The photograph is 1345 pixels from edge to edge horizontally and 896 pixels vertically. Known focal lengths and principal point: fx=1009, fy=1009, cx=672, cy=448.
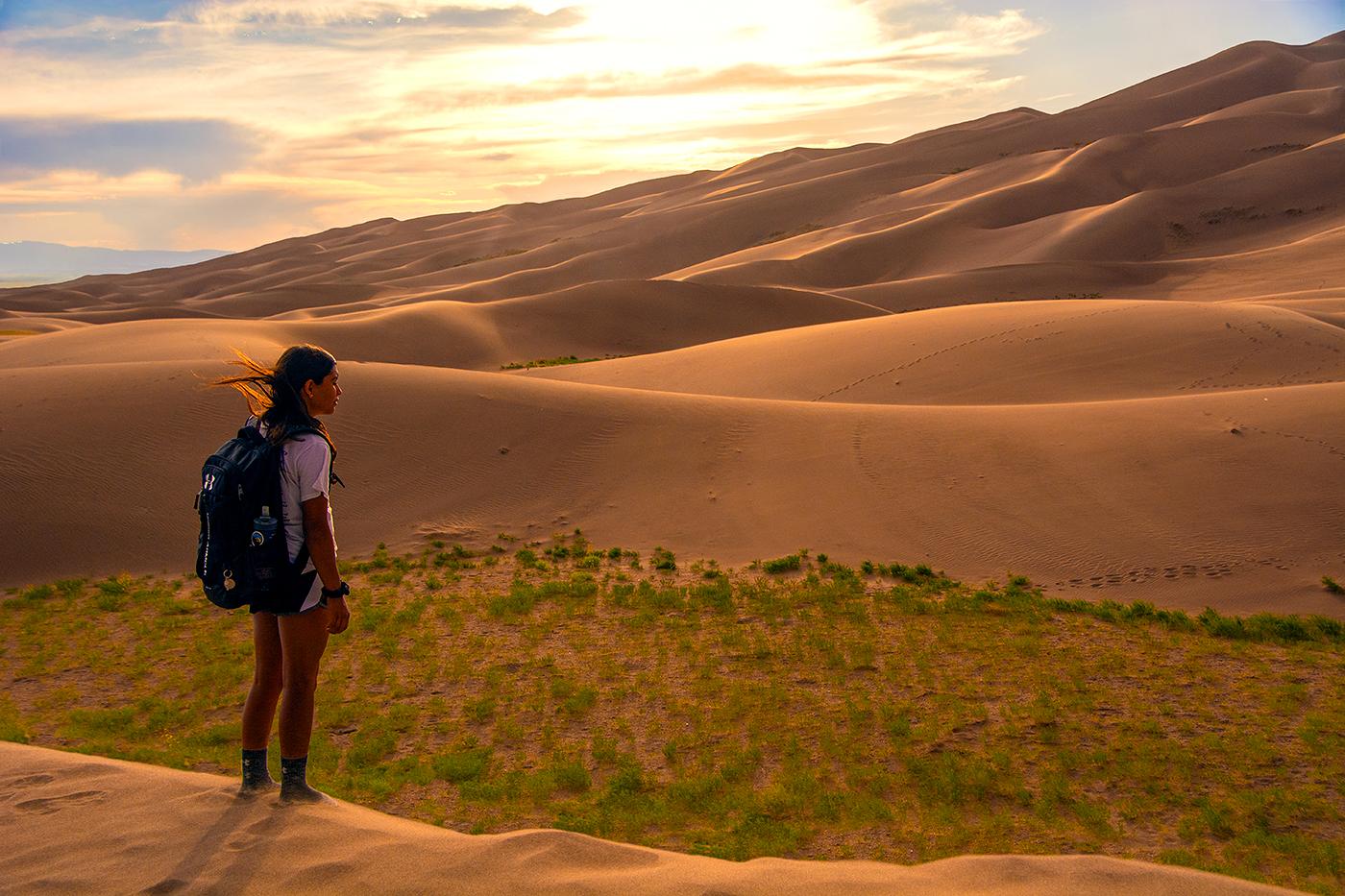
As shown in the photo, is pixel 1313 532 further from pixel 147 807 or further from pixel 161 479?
pixel 161 479

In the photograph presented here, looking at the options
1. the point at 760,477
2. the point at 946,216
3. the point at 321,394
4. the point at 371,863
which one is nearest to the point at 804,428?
the point at 760,477

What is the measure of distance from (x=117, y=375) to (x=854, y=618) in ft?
40.9

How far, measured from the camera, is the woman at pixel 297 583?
173 inches

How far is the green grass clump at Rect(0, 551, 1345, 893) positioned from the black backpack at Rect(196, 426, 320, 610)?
1.99 metres

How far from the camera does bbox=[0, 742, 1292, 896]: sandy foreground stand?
3.84 metres

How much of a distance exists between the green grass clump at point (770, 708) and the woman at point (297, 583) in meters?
1.23

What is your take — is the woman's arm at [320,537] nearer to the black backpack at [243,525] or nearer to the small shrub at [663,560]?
the black backpack at [243,525]

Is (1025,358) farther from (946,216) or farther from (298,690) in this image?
(946,216)

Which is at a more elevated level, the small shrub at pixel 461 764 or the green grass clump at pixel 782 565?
the small shrub at pixel 461 764

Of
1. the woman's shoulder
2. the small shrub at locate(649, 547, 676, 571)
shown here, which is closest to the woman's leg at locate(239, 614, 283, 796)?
the woman's shoulder

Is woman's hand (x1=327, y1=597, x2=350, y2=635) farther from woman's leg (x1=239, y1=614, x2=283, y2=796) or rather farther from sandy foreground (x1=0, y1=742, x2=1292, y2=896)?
sandy foreground (x1=0, y1=742, x2=1292, y2=896)

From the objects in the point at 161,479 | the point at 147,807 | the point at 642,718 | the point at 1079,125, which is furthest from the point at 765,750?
the point at 1079,125

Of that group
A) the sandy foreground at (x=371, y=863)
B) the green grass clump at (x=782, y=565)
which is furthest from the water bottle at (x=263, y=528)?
the green grass clump at (x=782, y=565)

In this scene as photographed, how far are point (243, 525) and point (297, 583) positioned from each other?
343mm
